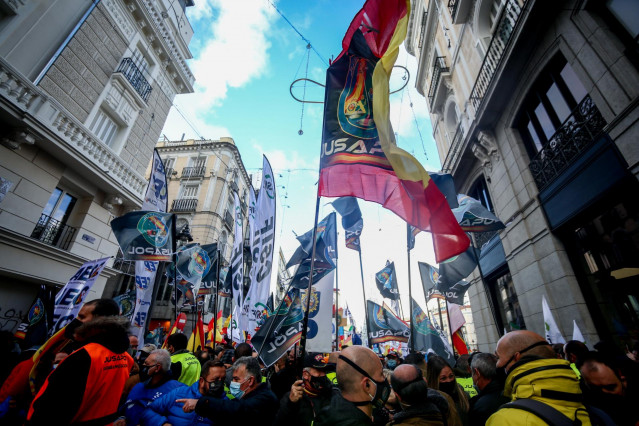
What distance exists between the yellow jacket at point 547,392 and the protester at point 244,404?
209cm

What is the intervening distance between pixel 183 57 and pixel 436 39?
14189mm

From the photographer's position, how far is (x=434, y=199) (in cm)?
394

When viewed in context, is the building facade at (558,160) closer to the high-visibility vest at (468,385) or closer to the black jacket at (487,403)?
the high-visibility vest at (468,385)

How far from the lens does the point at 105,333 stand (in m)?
2.33

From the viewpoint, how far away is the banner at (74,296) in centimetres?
445

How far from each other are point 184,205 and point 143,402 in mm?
23623

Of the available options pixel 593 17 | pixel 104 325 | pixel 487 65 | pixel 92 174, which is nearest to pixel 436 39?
pixel 487 65

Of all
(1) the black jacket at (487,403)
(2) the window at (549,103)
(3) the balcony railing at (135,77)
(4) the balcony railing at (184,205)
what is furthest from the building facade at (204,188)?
(1) the black jacket at (487,403)

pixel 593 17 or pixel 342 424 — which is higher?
pixel 593 17

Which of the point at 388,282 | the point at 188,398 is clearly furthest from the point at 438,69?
the point at 188,398

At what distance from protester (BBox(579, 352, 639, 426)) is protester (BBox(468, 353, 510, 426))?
68 centimetres

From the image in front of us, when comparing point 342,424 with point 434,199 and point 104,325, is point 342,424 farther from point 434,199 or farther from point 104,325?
point 434,199

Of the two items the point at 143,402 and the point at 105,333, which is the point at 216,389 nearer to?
the point at 143,402

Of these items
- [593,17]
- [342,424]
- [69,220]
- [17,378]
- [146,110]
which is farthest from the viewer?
[146,110]
